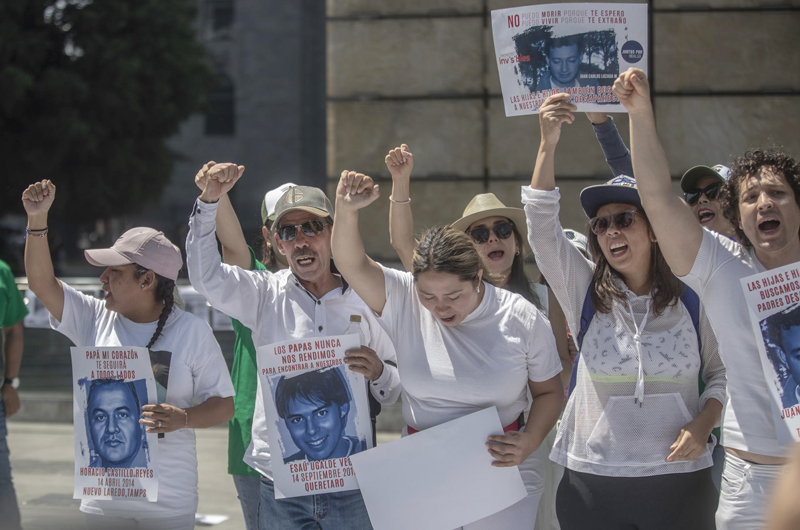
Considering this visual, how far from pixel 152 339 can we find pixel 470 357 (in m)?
1.19

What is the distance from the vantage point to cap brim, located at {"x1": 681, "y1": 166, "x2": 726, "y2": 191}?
3211mm

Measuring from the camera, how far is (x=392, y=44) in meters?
6.07

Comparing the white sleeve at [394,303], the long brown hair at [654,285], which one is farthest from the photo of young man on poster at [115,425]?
the long brown hair at [654,285]

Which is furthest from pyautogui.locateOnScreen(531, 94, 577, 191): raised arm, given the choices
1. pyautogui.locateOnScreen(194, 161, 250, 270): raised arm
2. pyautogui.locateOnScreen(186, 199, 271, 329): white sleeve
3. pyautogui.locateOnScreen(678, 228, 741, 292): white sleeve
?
pyautogui.locateOnScreen(194, 161, 250, 270): raised arm

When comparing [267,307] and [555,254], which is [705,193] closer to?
[555,254]

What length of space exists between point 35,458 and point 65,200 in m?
15.5

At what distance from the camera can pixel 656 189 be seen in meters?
2.28

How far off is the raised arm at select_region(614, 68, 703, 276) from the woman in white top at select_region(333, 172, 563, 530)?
1.68 ft

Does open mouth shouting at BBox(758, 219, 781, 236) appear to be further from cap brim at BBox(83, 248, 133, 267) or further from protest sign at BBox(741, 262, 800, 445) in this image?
cap brim at BBox(83, 248, 133, 267)

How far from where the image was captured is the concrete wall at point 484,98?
18.9 feet

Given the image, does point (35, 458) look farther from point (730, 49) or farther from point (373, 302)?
point (730, 49)

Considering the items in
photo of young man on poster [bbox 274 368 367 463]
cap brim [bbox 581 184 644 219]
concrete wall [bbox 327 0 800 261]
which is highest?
concrete wall [bbox 327 0 800 261]

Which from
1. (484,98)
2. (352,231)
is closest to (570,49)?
(352,231)

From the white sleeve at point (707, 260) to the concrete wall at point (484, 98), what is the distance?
3.48 metres
